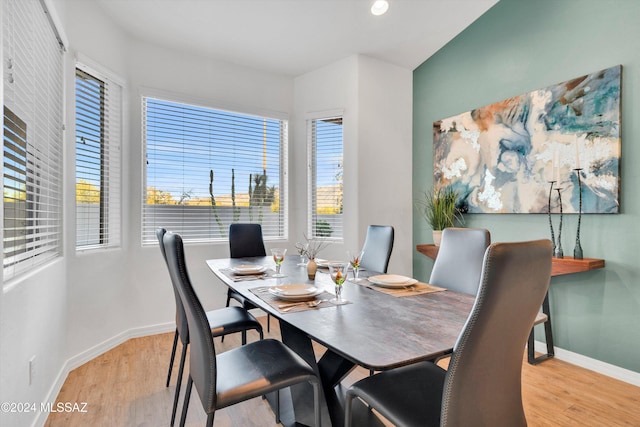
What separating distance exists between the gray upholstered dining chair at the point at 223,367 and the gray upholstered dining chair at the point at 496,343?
0.49 m

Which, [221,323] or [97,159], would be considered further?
[97,159]

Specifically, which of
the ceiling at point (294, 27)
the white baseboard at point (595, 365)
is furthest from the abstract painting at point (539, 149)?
the white baseboard at point (595, 365)

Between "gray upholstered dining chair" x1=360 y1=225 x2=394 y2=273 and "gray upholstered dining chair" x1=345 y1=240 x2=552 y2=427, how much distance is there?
1476mm

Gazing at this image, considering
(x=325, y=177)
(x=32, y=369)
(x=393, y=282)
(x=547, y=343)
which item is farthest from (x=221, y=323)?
(x=547, y=343)

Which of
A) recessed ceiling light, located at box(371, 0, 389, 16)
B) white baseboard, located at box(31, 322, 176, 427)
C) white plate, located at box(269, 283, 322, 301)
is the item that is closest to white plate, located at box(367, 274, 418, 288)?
white plate, located at box(269, 283, 322, 301)

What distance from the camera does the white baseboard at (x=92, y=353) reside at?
1982 mm

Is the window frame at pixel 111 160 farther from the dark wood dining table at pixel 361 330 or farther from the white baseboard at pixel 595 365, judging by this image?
the white baseboard at pixel 595 365

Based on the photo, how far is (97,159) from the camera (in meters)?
2.89

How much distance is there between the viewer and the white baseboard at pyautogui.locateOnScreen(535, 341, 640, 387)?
7.60 feet

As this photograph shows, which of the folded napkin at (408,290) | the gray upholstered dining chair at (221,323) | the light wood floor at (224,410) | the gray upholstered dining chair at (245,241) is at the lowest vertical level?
the light wood floor at (224,410)

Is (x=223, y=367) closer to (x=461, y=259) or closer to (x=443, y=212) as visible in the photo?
(x=461, y=259)

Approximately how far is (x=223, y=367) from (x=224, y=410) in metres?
0.75

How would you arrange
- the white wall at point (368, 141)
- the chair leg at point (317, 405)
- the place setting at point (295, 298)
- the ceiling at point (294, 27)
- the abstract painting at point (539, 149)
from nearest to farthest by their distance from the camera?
the chair leg at point (317, 405)
the place setting at point (295, 298)
the abstract painting at point (539, 149)
the ceiling at point (294, 27)
the white wall at point (368, 141)

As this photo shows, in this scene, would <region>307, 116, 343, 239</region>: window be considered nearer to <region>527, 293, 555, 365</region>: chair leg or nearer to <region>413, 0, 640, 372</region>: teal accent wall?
<region>413, 0, 640, 372</region>: teal accent wall
